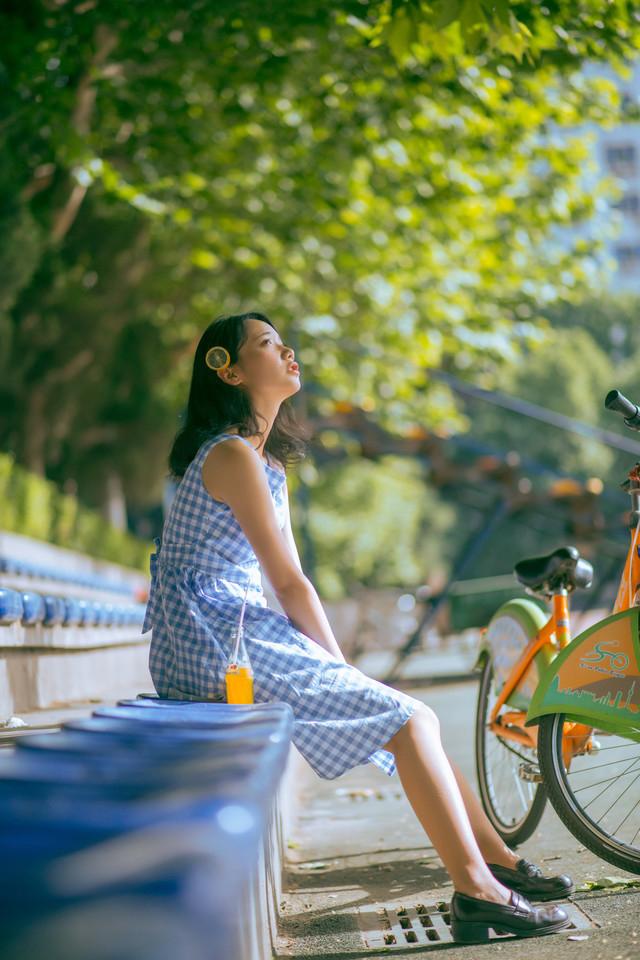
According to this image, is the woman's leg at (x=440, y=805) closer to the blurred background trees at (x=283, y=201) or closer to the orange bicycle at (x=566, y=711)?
the orange bicycle at (x=566, y=711)

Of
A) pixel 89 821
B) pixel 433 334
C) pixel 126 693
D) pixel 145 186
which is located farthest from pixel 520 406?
pixel 89 821

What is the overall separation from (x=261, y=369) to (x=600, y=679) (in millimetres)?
1497

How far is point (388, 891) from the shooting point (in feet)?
14.5

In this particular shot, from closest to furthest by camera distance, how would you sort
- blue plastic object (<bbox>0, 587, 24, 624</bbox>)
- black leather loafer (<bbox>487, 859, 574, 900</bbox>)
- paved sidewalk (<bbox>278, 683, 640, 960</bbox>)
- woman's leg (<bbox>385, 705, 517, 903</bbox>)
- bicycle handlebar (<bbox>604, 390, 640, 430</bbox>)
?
woman's leg (<bbox>385, 705, 517, 903</bbox>) → paved sidewalk (<bbox>278, 683, 640, 960</bbox>) → black leather loafer (<bbox>487, 859, 574, 900</bbox>) → bicycle handlebar (<bbox>604, 390, 640, 430</bbox>) → blue plastic object (<bbox>0, 587, 24, 624</bbox>)

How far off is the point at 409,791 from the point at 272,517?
2.86ft

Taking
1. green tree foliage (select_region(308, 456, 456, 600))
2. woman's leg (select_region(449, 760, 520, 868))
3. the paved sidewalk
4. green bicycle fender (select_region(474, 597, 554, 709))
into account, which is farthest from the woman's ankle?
green tree foliage (select_region(308, 456, 456, 600))

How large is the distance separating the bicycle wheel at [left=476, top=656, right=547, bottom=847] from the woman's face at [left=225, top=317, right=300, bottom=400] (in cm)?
164

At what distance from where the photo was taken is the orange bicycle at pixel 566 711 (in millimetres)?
3984

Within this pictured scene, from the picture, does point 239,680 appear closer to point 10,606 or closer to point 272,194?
point 10,606

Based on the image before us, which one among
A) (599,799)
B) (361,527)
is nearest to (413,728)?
(599,799)

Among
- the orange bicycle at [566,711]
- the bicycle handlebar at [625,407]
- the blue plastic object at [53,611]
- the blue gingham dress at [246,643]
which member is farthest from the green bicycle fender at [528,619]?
the blue plastic object at [53,611]

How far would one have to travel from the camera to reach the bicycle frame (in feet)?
13.0

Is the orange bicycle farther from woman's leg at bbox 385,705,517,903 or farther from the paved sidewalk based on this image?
woman's leg at bbox 385,705,517,903

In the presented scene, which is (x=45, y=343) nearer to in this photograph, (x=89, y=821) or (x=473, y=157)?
(x=473, y=157)
